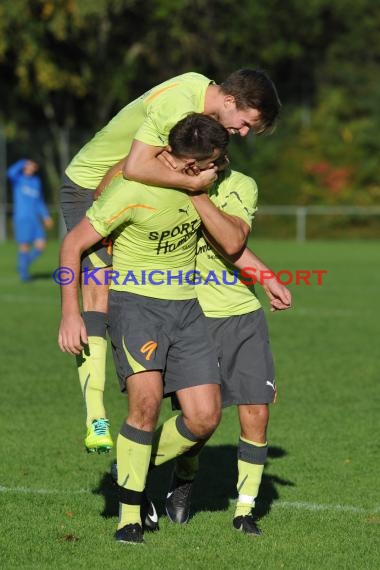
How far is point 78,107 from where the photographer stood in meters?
38.4

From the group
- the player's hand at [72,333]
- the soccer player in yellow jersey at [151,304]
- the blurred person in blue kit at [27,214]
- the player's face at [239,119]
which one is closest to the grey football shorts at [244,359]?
the soccer player in yellow jersey at [151,304]

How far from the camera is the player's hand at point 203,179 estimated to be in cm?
537

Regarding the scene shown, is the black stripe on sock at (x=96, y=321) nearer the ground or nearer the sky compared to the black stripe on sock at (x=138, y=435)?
nearer the sky

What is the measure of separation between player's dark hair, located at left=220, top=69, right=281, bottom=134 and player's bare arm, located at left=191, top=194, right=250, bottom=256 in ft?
1.53

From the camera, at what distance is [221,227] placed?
18.3ft

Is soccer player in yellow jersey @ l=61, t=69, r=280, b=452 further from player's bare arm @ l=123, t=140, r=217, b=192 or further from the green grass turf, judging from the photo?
the green grass turf

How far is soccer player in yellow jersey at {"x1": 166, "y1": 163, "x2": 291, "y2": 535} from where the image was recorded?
5.84 meters

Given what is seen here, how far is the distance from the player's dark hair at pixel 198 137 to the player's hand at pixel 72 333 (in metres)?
0.94

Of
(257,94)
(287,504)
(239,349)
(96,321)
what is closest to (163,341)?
(239,349)

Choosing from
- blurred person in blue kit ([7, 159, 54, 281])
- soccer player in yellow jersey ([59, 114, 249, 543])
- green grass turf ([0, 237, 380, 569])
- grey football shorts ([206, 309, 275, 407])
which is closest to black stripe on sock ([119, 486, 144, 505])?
soccer player in yellow jersey ([59, 114, 249, 543])

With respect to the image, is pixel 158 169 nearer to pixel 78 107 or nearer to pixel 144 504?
pixel 144 504

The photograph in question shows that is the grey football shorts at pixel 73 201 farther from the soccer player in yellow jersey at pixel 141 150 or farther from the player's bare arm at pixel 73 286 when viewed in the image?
the player's bare arm at pixel 73 286

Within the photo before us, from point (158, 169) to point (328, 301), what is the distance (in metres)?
12.5

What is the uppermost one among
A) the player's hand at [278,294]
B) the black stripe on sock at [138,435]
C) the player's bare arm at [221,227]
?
the player's bare arm at [221,227]
